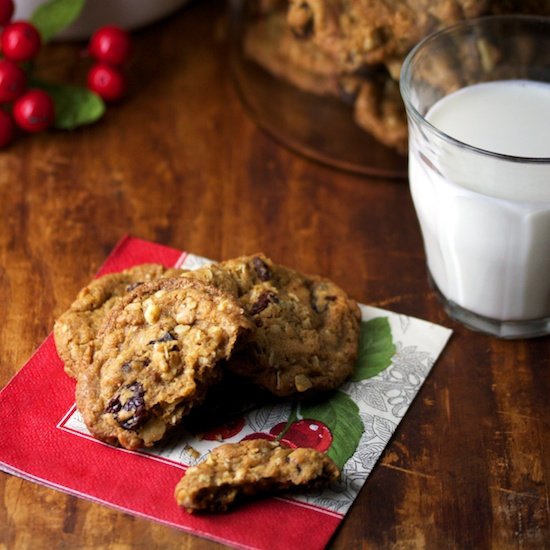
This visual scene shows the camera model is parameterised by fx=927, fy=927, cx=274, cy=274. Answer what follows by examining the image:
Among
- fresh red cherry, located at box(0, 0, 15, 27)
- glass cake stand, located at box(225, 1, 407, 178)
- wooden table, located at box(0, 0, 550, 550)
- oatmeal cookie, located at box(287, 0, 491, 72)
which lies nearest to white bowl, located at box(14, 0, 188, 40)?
wooden table, located at box(0, 0, 550, 550)

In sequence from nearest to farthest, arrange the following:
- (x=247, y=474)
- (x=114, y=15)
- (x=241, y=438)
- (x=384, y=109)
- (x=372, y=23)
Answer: (x=247, y=474)
(x=241, y=438)
(x=372, y=23)
(x=384, y=109)
(x=114, y=15)

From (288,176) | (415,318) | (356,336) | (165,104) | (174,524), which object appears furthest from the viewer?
(165,104)

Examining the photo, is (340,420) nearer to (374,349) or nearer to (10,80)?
(374,349)

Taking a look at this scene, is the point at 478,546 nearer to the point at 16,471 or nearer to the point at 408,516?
the point at 408,516

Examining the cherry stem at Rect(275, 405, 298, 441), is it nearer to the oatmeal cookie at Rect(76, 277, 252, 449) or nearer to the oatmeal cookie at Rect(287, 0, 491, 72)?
the oatmeal cookie at Rect(76, 277, 252, 449)

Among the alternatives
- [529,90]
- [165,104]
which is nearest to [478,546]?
[529,90]

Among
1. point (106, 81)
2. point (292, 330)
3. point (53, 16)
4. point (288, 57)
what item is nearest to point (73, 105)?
point (106, 81)

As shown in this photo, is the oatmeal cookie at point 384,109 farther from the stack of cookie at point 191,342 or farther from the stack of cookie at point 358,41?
the stack of cookie at point 191,342
